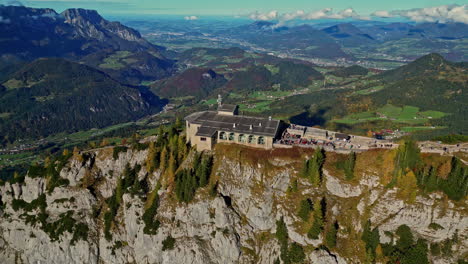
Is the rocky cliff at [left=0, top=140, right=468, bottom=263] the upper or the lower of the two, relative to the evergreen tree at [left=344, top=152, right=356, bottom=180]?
lower

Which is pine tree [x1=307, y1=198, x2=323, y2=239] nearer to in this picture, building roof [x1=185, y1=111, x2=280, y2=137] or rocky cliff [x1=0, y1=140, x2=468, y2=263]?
rocky cliff [x1=0, y1=140, x2=468, y2=263]

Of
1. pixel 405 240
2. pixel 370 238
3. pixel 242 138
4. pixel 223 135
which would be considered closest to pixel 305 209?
pixel 370 238

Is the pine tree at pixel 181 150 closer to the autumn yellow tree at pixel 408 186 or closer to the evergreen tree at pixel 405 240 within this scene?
the autumn yellow tree at pixel 408 186

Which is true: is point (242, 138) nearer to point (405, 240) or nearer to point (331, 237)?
point (331, 237)

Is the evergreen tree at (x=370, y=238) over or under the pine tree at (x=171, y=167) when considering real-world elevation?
under

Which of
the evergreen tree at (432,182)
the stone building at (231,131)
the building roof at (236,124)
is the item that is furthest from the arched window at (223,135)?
the evergreen tree at (432,182)

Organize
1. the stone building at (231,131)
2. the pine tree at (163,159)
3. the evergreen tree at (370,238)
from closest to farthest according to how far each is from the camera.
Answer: the evergreen tree at (370,238) < the stone building at (231,131) < the pine tree at (163,159)

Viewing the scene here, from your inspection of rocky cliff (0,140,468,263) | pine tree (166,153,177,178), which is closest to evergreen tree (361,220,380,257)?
rocky cliff (0,140,468,263)

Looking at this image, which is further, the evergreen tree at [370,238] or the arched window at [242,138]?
the arched window at [242,138]
